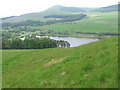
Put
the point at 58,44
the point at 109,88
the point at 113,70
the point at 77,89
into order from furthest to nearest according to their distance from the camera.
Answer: the point at 58,44 < the point at 113,70 < the point at 77,89 < the point at 109,88

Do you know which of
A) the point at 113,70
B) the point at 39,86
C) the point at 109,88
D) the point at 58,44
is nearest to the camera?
the point at 109,88

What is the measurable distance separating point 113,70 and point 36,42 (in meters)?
108

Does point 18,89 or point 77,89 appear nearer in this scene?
point 77,89

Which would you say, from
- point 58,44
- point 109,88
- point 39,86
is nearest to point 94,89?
point 109,88

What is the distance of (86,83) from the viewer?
12.2m

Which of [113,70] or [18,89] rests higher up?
[113,70]

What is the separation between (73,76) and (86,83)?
2.28m

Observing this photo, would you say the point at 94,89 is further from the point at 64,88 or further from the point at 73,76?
the point at 73,76

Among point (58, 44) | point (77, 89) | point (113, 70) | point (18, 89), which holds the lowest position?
point (58, 44)

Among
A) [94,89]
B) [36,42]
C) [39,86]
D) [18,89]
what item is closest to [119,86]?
[94,89]

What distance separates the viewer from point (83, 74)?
1434 centimetres

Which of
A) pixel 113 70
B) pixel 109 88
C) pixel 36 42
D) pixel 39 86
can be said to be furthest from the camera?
pixel 36 42

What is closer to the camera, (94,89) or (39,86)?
(94,89)

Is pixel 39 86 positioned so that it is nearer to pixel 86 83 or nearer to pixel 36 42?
pixel 86 83
